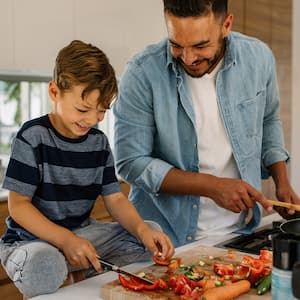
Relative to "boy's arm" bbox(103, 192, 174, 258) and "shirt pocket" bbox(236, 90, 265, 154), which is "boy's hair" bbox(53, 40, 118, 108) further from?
"shirt pocket" bbox(236, 90, 265, 154)

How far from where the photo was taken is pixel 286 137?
4664 mm

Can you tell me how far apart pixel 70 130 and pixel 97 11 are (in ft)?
6.45

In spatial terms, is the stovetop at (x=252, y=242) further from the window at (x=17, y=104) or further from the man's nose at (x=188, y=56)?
the window at (x=17, y=104)

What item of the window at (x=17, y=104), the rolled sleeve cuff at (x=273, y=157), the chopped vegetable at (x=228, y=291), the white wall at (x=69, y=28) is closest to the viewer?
the chopped vegetable at (x=228, y=291)

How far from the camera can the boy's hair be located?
1.37 metres

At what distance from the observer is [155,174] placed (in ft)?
5.39

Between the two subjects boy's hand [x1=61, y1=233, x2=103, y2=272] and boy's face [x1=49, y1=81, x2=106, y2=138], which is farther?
boy's face [x1=49, y1=81, x2=106, y2=138]

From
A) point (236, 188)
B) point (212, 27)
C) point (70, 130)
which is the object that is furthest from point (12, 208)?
point (212, 27)

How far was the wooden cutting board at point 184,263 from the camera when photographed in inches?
45.6

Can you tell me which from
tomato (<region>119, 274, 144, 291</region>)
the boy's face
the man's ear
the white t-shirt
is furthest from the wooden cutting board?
the man's ear

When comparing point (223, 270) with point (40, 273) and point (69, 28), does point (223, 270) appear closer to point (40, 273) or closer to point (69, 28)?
point (40, 273)

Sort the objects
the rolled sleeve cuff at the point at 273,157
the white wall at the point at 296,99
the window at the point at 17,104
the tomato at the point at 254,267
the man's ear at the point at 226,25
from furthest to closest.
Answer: the white wall at the point at 296,99
the window at the point at 17,104
the rolled sleeve cuff at the point at 273,157
the man's ear at the point at 226,25
the tomato at the point at 254,267

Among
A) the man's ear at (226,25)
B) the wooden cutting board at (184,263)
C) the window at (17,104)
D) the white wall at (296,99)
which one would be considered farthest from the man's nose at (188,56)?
the white wall at (296,99)

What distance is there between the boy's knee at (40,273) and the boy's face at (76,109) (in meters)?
0.34
